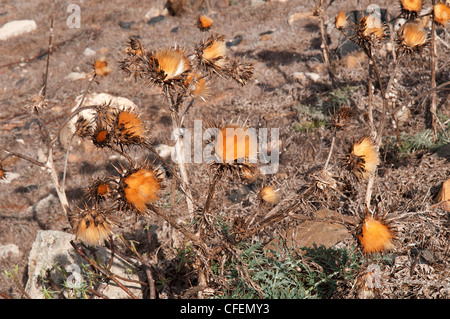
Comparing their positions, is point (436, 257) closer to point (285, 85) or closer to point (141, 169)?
point (141, 169)

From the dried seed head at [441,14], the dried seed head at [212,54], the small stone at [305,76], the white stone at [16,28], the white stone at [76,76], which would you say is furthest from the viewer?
the white stone at [16,28]

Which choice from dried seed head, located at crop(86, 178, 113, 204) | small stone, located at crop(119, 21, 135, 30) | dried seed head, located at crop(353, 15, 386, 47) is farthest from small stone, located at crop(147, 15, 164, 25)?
dried seed head, located at crop(86, 178, 113, 204)

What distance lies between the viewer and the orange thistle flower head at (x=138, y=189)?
1.61 meters

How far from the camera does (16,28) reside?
12.0 m

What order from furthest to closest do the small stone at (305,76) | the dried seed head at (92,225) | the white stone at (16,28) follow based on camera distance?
the white stone at (16,28)
the small stone at (305,76)
the dried seed head at (92,225)

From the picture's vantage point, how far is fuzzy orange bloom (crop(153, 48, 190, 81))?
1.96m

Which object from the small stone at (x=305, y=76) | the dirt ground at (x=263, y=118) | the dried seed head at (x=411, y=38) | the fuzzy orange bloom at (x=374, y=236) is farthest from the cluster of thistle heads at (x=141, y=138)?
the small stone at (x=305, y=76)

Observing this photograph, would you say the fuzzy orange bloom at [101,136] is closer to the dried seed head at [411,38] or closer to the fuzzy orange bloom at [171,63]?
the fuzzy orange bloom at [171,63]

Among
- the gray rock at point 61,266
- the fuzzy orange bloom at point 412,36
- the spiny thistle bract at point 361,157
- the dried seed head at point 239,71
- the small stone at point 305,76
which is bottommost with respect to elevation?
the gray rock at point 61,266

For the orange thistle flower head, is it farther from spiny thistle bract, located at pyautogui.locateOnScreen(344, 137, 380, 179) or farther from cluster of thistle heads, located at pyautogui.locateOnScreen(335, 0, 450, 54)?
cluster of thistle heads, located at pyautogui.locateOnScreen(335, 0, 450, 54)

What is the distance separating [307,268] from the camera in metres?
2.37

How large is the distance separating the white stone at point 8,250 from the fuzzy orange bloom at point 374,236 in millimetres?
3413

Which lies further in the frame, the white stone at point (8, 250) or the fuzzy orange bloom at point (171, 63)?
the white stone at point (8, 250)
